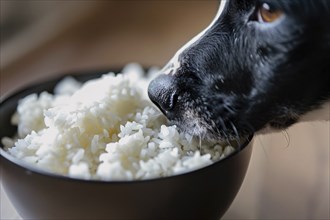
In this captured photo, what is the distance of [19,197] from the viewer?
876 mm

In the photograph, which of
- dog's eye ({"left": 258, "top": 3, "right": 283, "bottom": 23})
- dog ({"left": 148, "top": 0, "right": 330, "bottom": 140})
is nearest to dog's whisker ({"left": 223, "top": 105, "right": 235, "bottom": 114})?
dog ({"left": 148, "top": 0, "right": 330, "bottom": 140})

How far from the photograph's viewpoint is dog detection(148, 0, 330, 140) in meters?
0.92

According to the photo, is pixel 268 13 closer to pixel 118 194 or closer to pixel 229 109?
pixel 229 109

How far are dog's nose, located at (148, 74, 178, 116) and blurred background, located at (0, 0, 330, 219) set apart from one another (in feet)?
0.79

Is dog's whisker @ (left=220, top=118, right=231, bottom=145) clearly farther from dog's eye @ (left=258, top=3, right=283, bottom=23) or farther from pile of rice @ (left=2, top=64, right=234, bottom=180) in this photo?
dog's eye @ (left=258, top=3, right=283, bottom=23)

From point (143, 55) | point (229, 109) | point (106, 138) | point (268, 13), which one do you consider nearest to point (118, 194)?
point (106, 138)

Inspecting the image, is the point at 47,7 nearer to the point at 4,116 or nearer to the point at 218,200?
the point at 4,116

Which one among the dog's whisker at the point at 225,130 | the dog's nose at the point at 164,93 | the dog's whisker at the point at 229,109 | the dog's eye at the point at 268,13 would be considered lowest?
the dog's whisker at the point at 225,130

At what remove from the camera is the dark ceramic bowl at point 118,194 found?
2.65ft

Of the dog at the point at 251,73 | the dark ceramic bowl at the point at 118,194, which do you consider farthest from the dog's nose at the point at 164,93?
the dark ceramic bowl at the point at 118,194

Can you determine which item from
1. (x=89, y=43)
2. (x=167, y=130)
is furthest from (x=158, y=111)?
(x=89, y=43)

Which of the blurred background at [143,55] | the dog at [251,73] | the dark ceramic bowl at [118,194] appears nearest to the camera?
the dark ceramic bowl at [118,194]

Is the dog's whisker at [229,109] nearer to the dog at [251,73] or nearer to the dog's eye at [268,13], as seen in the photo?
the dog at [251,73]

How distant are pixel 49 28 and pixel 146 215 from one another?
1.38 metres
